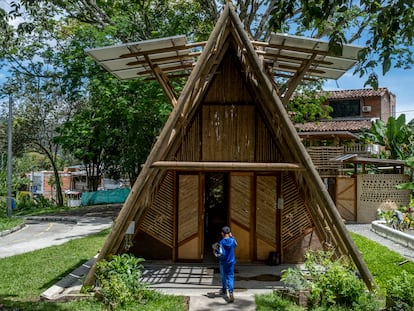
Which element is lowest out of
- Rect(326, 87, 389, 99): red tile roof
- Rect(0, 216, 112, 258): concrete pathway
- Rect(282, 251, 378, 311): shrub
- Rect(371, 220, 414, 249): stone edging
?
Rect(0, 216, 112, 258): concrete pathway

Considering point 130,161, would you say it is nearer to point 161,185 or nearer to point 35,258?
point 35,258

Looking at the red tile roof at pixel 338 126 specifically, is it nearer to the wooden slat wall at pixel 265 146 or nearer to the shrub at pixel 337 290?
the wooden slat wall at pixel 265 146

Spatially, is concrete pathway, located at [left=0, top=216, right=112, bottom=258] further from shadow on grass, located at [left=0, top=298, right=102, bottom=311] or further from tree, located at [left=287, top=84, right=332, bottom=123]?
tree, located at [left=287, top=84, right=332, bottom=123]

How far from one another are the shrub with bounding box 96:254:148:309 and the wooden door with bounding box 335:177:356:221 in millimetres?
14006

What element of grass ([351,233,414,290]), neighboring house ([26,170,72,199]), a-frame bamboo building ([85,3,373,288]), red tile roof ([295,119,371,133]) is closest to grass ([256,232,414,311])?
grass ([351,233,414,290])

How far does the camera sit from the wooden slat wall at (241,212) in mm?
9773

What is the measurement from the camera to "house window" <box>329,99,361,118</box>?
31328 millimetres

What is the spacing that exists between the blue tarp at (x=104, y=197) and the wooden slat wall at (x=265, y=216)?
22.2m

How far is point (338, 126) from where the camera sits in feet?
94.9

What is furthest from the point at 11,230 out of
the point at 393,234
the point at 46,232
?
the point at 393,234

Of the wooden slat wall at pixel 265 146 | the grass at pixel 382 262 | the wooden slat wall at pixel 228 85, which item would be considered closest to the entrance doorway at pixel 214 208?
the wooden slat wall at pixel 265 146

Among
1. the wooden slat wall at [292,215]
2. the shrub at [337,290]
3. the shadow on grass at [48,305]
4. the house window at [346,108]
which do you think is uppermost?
the house window at [346,108]

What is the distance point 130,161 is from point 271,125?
550 inches

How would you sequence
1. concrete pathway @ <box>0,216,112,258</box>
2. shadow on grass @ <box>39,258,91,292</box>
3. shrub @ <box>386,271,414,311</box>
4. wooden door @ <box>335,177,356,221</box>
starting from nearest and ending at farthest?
1. shrub @ <box>386,271,414,311</box>
2. shadow on grass @ <box>39,258,91,292</box>
3. concrete pathway @ <box>0,216,112,258</box>
4. wooden door @ <box>335,177,356,221</box>
